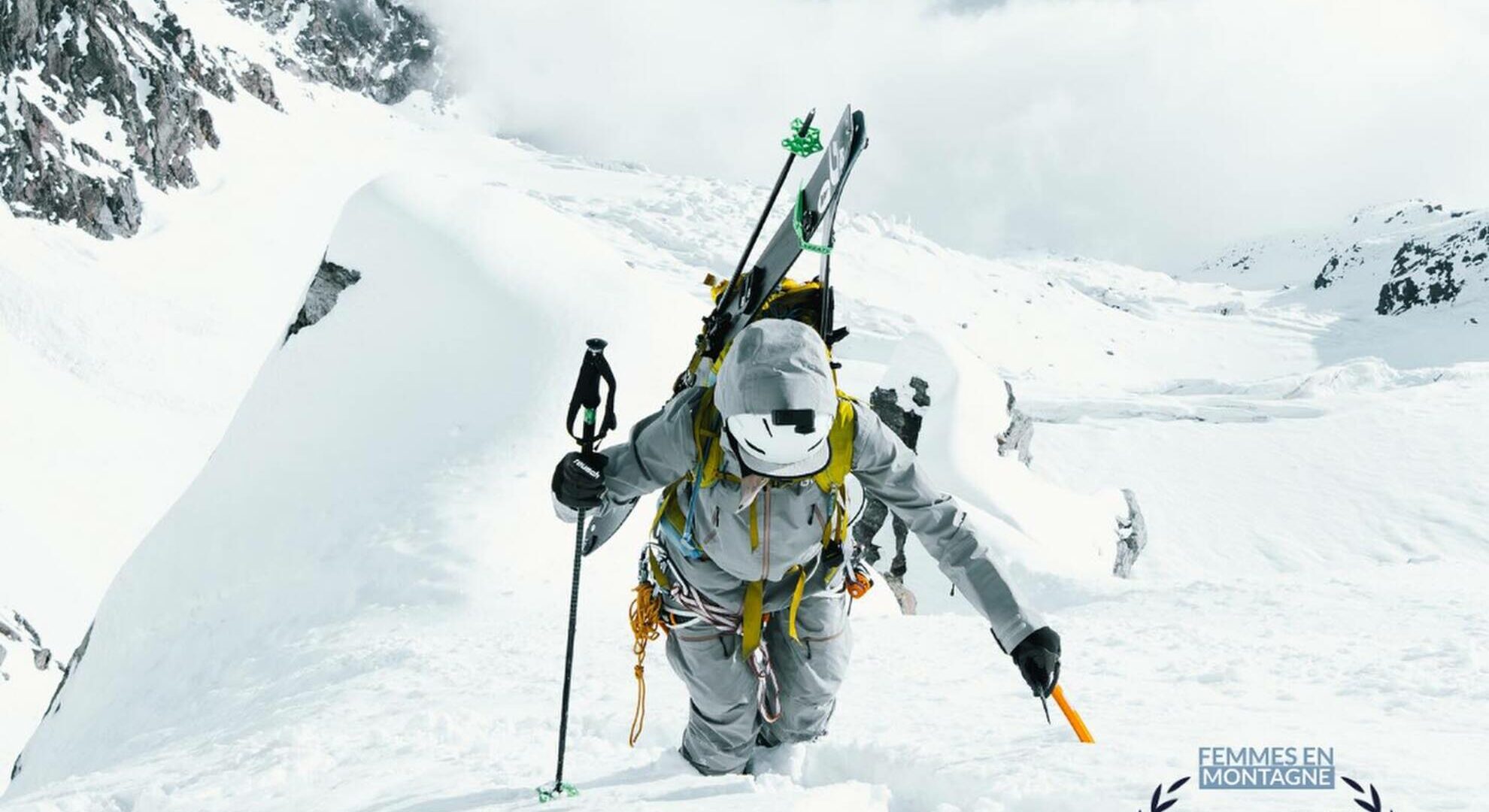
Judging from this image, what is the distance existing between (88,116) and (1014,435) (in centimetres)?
6127

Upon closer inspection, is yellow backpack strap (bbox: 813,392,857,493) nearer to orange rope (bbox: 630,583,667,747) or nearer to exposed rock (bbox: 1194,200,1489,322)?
orange rope (bbox: 630,583,667,747)

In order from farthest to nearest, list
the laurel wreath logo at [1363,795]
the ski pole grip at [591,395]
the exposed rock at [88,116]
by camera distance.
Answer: the exposed rock at [88,116] < the ski pole grip at [591,395] < the laurel wreath logo at [1363,795]

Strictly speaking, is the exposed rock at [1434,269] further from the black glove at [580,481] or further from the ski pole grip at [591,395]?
the black glove at [580,481]

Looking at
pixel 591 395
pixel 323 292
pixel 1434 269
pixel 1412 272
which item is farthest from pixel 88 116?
pixel 1412 272

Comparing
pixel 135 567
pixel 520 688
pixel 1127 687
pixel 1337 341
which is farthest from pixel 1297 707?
pixel 1337 341

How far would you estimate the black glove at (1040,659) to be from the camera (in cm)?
333

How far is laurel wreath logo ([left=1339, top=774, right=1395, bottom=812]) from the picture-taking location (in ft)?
9.72

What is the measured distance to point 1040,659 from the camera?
11.0 feet

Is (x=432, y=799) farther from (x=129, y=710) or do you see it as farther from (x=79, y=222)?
(x=79, y=222)

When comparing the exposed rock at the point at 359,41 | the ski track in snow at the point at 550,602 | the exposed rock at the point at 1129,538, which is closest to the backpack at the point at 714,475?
the ski track in snow at the point at 550,602

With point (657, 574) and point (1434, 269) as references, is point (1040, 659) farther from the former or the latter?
point (1434, 269)

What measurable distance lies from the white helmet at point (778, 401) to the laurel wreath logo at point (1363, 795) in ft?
6.95

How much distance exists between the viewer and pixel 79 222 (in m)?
49.7

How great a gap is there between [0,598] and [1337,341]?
101m
